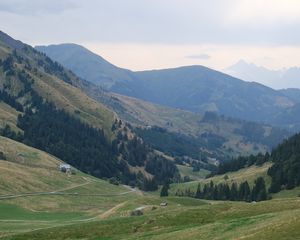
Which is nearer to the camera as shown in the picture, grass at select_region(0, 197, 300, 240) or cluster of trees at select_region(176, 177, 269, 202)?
grass at select_region(0, 197, 300, 240)

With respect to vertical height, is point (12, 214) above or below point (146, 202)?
below

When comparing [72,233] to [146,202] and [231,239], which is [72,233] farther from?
[146,202]

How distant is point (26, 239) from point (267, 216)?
31197 millimetres

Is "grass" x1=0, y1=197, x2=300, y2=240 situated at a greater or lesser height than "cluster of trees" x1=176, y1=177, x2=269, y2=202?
greater

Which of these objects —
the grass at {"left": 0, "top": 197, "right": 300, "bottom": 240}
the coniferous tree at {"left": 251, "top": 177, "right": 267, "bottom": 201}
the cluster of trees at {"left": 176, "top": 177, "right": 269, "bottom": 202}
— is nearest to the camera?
the grass at {"left": 0, "top": 197, "right": 300, "bottom": 240}

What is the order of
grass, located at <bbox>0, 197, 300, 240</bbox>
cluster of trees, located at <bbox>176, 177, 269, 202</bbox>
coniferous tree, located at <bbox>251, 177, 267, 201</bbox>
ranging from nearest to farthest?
grass, located at <bbox>0, 197, 300, 240</bbox> → coniferous tree, located at <bbox>251, 177, 267, 201</bbox> → cluster of trees, located at <bbox>176, 177, 269, 202</bbox>

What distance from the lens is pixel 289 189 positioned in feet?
582

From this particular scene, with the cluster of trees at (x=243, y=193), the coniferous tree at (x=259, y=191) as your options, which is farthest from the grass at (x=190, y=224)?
the cluster of trees at (x=243, y=193)

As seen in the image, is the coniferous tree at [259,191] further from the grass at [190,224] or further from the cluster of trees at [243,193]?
the grass at [190,224]

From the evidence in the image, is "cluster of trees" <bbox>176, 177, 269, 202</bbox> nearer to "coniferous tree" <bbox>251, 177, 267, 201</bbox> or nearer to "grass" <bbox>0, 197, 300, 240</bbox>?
"coniferous tree" <bbox>251, 177, 267, 201</bbox>

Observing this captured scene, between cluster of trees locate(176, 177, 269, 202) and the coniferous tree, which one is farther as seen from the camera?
cluster of trees locate(176, 177, 269, 202)

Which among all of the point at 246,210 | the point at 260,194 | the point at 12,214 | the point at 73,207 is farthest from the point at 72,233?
the point at 260,194

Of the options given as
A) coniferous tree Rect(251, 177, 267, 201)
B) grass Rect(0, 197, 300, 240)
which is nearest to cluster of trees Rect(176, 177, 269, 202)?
coniferous tree Rect(251, 177, 267, 201)

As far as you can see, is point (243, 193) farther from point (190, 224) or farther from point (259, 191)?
point (190, 224)
